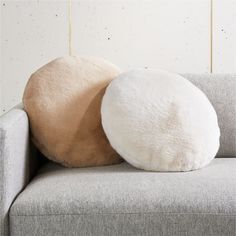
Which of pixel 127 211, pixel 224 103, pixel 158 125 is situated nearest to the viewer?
pixel 127 211

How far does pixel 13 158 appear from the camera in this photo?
4.39 feet

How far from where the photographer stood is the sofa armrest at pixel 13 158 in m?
1.26

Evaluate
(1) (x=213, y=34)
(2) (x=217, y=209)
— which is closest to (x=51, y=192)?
(2) (x=217, y=209)

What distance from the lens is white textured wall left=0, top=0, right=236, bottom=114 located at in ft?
7.80

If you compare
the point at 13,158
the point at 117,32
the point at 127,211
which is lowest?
the point at 127,211

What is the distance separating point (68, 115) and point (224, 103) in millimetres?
649

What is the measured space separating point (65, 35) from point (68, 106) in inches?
34.6

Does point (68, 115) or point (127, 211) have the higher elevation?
point (68, 115)

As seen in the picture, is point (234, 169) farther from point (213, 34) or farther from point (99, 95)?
point (213, 34)

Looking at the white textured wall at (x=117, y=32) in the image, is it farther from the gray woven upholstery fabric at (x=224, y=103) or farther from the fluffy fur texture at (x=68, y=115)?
the fluffy fur texture at (x=68, y=115)

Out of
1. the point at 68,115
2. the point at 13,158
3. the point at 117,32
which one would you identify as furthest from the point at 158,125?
the point at 117,32

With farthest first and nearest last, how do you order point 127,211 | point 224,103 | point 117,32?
point 117,32, point 224,103, point 127,211

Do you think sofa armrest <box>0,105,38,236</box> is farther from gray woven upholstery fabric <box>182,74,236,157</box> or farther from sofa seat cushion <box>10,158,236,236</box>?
gray woven upholstery fabric <box>182,74,236,157</box>

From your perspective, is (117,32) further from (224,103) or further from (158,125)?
(158,125)
